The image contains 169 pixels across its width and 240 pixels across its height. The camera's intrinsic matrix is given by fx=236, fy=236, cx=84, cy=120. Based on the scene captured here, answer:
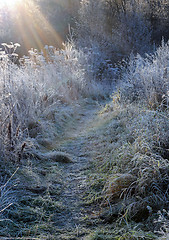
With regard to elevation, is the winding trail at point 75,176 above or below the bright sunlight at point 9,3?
below

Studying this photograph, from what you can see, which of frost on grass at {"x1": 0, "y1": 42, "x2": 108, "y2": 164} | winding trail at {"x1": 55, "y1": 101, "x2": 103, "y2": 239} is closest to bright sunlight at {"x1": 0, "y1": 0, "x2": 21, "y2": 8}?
frost on grass at {"x1": 0, "y1": 42, "x2": 108, "y2": 164}

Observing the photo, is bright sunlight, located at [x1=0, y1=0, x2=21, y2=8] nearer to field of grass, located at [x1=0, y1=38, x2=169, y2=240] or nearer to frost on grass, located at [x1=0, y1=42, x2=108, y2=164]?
frost on grass, located at [x1=0, y1=42, x2=108, y2=164]

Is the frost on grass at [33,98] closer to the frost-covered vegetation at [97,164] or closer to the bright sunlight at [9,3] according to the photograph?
Result: the frost-covered vegetation at [97,164]

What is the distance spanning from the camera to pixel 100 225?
2.23 meters

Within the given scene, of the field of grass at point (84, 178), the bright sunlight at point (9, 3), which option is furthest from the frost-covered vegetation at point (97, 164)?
the bright sunlight at point (9, 3)

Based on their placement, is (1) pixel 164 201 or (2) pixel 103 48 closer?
(1) pixel 164 201

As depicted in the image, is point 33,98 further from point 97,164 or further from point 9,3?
point 9,3

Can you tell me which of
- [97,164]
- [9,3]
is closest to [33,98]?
[97,164]

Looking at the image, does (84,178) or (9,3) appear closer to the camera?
(84,178)

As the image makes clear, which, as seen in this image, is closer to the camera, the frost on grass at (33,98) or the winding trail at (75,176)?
the winding trail at (75,176)

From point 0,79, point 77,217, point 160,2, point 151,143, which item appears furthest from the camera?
point 160,2

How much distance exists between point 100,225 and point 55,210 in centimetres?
52

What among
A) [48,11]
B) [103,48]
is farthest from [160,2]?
[48,11]

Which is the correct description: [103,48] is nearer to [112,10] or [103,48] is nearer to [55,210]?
[112,10]
